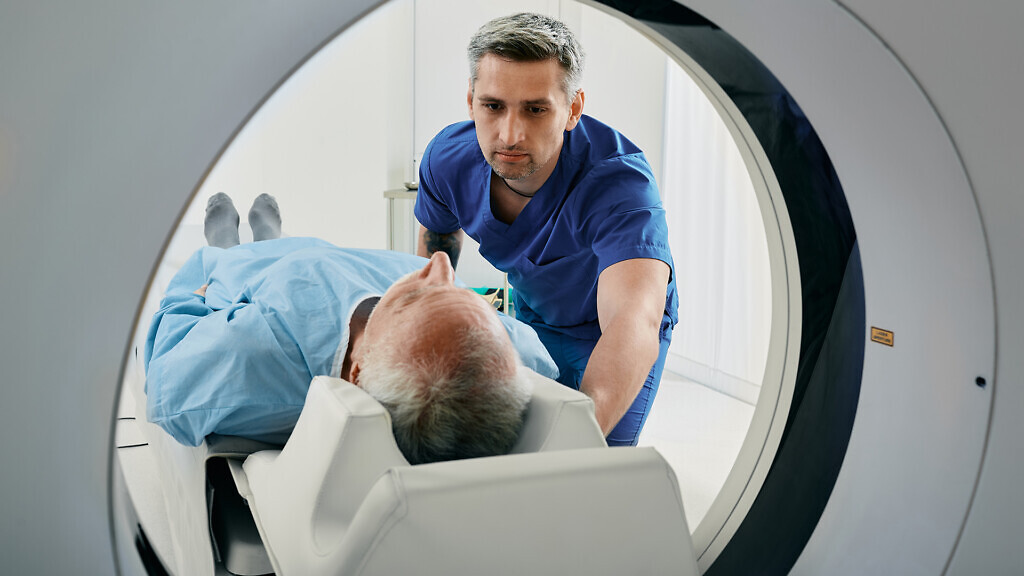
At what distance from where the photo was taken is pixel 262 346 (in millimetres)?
1191

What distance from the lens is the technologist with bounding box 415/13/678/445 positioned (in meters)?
1.18

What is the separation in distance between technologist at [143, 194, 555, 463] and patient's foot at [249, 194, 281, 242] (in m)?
0.89

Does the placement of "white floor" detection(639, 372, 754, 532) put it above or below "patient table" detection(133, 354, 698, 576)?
below

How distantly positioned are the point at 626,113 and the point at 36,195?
12.0 ft

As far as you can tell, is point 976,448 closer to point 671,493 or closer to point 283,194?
point 671,493

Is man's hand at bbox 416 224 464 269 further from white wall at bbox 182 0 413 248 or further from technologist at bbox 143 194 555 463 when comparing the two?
white wall at bbox 182 0 413 248

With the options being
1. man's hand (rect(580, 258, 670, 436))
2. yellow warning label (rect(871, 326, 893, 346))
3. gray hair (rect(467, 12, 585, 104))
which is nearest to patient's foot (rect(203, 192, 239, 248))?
gray hair (rect(467, 12, 585, 104))

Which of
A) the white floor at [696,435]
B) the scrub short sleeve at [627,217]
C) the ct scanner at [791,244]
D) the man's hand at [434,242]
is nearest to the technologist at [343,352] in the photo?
the man's hand at [434,242]

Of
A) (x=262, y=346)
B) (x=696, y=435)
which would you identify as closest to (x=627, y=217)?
(x=262, y=346)

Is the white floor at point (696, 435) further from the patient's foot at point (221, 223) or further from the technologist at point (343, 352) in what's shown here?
the patient's foot at point (221, 223)

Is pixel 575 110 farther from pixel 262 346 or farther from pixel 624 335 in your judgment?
pixel 262 346

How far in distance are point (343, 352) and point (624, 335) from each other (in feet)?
1.44

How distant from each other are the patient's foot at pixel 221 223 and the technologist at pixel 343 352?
0.81 meters

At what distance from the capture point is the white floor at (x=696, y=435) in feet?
7.52
